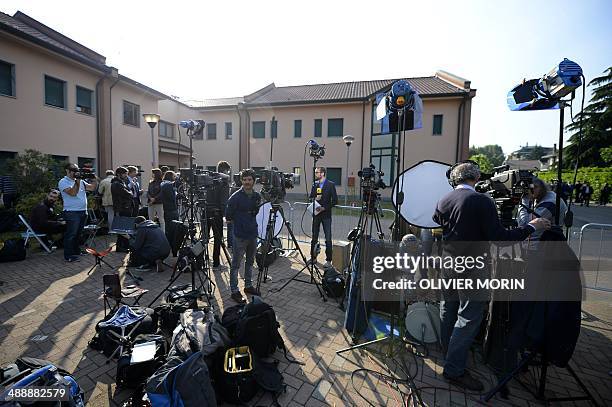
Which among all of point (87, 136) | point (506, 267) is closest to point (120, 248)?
point (506, 267)

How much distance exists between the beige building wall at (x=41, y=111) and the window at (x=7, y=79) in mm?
137

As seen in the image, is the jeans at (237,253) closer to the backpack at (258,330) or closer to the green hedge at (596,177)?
the backpack at (258,330)

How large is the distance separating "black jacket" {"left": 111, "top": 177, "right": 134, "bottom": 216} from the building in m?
1.44

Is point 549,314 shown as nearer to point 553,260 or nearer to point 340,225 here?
point 553,260

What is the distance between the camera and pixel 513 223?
9.71ft

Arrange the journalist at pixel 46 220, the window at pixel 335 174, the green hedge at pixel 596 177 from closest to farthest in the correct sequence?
Result: 1. the journalist at pixel 46 220
2. the green hedge at pixel 596 177
3. the window at pixel 335 174

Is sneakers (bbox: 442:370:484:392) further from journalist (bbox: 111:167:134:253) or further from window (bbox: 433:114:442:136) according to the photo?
window (bbox: 433:114:442:136)

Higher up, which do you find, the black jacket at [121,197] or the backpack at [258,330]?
the black jacket at [121,197]

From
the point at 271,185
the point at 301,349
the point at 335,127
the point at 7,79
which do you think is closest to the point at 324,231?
the point at 271,185

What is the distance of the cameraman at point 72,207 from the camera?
18.8 ft

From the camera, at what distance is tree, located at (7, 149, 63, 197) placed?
27.3 feet

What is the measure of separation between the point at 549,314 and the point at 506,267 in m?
0.48

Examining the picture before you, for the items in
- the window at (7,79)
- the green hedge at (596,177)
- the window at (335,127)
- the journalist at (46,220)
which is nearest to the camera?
the journalist at (46,220)

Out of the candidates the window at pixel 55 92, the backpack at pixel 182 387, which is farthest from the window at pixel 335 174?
the backpack at pixel 182 387
